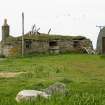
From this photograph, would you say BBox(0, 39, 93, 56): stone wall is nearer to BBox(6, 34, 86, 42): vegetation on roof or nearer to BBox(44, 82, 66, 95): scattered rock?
BBox(6, 34, 86, 42): vegetation on roof

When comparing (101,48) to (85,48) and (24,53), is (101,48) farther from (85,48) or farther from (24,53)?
(24,53)

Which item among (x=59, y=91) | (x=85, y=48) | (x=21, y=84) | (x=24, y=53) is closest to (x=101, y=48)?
(x=85, y=48)

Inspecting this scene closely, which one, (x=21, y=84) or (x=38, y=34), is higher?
(x=38, y=34)

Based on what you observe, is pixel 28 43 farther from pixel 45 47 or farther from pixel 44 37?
pixel 44 37

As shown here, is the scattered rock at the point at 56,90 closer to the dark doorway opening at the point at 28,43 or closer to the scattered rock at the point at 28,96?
the scattered rock at the point at 28,96

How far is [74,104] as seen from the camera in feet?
37.2

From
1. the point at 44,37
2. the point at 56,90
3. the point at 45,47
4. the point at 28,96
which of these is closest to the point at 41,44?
the point at 45,47

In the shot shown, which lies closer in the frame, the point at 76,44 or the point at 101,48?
the point at 101,48

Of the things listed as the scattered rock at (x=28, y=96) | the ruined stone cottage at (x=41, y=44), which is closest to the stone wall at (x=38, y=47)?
the ruined stone cottage at (x=41, y=44)

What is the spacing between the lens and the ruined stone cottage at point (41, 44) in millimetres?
54562

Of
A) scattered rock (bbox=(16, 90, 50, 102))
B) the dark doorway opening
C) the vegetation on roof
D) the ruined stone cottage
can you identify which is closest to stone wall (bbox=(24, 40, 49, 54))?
the ruined stone cottage

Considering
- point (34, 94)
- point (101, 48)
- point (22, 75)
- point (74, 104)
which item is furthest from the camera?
point (101, 48)

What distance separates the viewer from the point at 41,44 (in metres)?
55.8

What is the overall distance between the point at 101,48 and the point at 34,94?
129ft
